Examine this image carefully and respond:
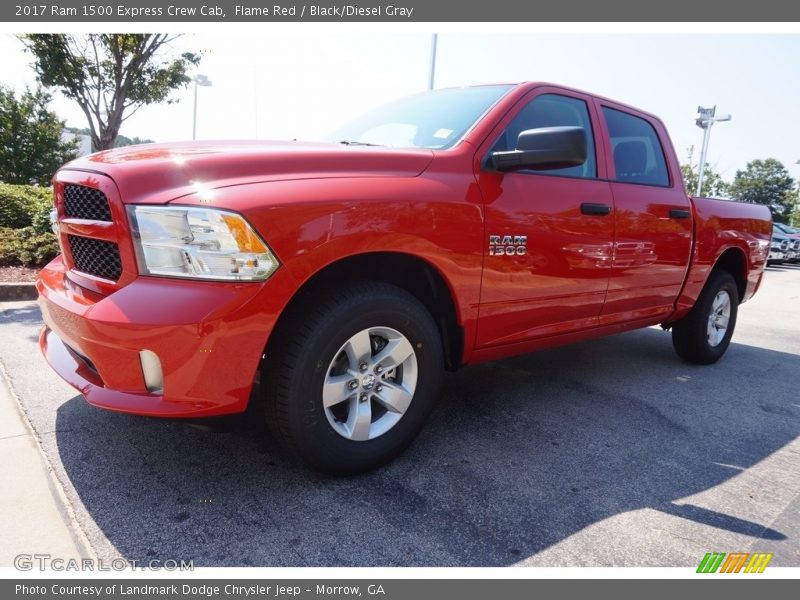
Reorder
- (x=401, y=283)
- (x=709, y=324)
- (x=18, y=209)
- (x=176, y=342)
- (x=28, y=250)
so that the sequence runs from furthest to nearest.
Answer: (x=18, y=209) → (x=28, y=250) → (x=709, y=324) → (x=401, y=283) → (x=176, y=342)

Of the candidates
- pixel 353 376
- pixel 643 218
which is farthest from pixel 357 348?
pixel 643 218

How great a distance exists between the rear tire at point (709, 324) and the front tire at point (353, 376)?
3.00 m

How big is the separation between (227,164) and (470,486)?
1.69 meters

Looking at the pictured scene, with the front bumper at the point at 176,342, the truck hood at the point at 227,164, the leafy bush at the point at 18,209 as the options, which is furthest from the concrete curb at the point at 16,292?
the front bumper at the point at 176,342

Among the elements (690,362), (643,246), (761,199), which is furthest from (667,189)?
(761,199)

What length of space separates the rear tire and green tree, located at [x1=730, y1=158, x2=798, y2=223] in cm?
7783

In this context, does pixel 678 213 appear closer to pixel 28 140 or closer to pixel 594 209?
pixel 594 209

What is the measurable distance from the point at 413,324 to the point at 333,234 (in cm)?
57

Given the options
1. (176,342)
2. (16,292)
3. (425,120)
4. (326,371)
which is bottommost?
(16,292)

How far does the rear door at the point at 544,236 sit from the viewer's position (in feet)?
9.14

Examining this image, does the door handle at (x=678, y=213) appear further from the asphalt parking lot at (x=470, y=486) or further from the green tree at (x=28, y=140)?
the green tree at (x=28, y=140)

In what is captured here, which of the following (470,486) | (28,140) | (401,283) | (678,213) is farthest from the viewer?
(28,140)

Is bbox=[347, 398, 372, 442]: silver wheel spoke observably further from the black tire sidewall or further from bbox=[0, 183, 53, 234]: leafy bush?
bbox=[0, 183, 53, 234]: leafy bush

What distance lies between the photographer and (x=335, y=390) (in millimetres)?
2352
